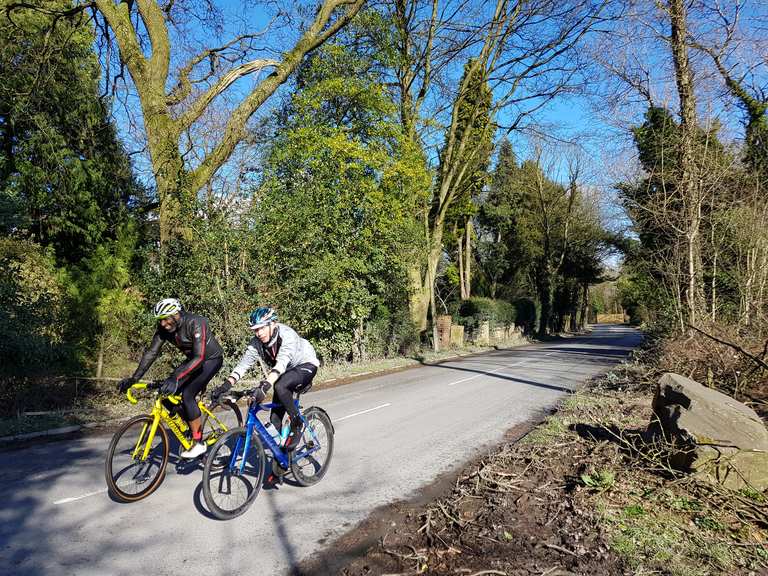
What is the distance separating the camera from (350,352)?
19.0m

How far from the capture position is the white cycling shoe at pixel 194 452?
17.9 feet

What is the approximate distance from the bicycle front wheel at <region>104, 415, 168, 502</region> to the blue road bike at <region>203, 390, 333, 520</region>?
861 mm

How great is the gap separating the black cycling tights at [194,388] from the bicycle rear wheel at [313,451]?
1.16 m

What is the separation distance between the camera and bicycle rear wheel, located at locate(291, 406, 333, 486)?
5.70 metres

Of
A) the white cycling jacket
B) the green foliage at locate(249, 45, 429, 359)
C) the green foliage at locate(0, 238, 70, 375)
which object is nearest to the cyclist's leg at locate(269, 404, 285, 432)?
the white cycling jacket

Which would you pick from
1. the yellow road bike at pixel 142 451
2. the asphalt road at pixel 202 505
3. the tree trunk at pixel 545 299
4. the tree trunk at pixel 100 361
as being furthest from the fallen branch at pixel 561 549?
the tree trunk at pixel 545 299

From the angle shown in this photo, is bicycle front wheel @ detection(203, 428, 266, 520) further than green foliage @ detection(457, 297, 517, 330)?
No

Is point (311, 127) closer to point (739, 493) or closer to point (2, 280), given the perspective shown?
point (2, 280)

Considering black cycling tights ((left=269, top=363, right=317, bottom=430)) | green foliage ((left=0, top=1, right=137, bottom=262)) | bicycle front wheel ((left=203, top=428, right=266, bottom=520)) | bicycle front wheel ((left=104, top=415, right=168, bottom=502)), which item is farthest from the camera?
green foliage ((left=0, top=1, right=137, bottom=262))

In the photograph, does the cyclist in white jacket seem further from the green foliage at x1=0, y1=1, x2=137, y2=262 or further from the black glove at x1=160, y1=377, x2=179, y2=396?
the green foliage at x1=0, y1=1, x2=137, y2=262

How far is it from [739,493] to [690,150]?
9.69 m

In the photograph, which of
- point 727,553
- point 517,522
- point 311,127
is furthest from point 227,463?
point 311,127

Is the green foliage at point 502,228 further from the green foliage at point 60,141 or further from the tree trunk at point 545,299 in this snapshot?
the green foliage at point 60,141

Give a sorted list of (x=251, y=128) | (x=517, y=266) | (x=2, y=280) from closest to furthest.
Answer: (x=2, y=280), (x=251, y=128), (x=517, y=266)
